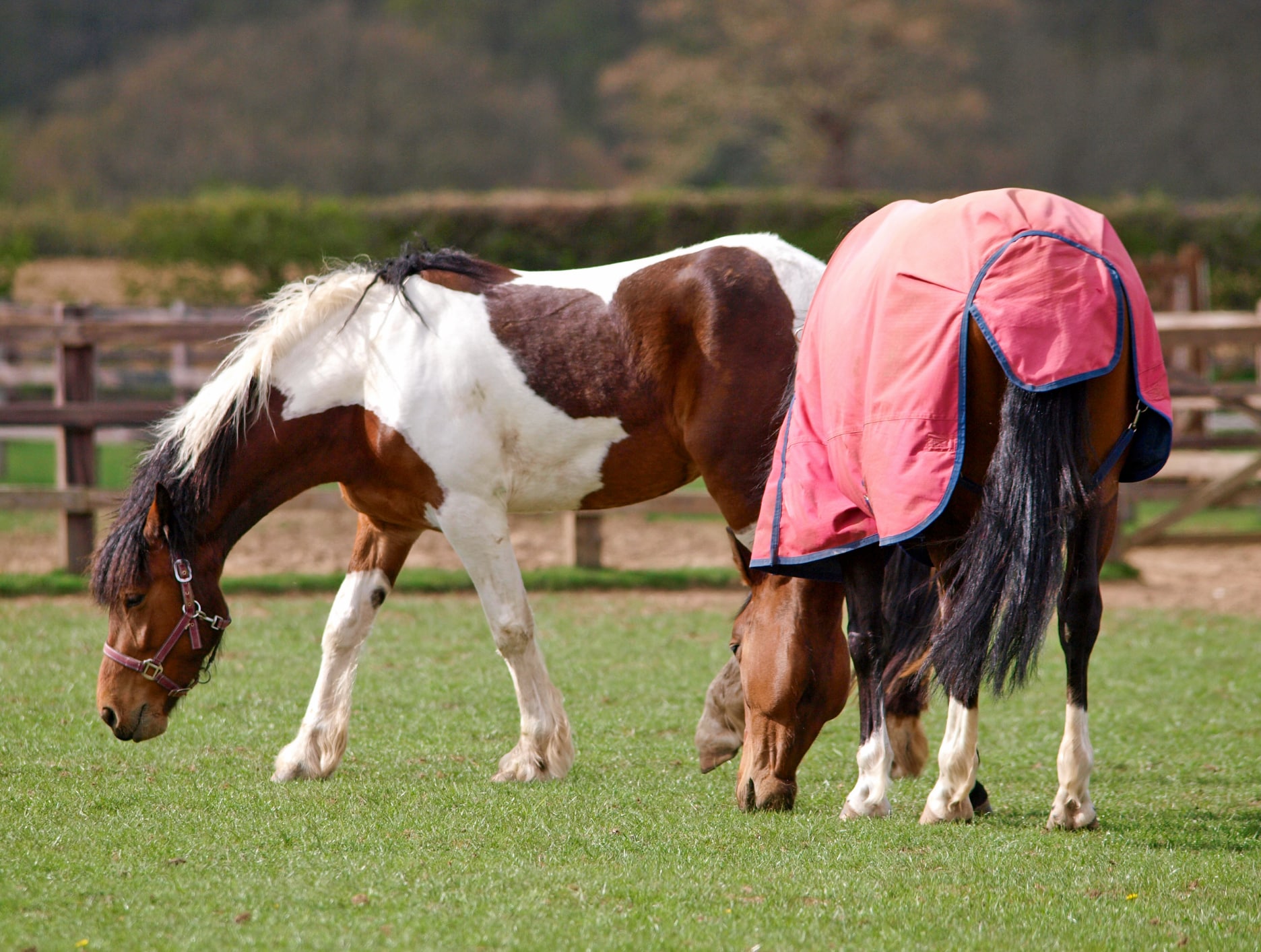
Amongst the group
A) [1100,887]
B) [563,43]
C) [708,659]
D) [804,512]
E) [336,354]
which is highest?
[563,43]

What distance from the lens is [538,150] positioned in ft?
122

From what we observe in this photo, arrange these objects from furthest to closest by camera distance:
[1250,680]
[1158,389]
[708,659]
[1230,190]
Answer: [1230,190] → [708,659] → [1250,680] → [1158,389]

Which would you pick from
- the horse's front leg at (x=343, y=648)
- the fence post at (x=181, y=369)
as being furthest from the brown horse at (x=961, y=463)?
the fence post at (x=181, y=369)

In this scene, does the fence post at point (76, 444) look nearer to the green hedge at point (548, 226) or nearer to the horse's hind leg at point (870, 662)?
the horse's hind leg at point (870, 662)

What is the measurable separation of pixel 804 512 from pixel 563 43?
41412 mm

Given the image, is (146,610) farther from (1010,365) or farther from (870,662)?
(1010,365)

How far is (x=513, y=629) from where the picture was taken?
14.5 feet

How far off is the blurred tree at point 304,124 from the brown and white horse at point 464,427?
30.1m

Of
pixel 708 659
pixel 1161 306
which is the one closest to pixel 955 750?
pixel 708 659

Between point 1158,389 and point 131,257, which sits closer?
point 1158,389

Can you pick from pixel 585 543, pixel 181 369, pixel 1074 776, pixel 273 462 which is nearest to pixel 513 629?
pixel 273 462

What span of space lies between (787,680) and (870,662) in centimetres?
27

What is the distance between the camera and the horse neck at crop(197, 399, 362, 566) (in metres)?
4.42

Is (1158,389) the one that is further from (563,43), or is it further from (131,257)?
(563,43)
